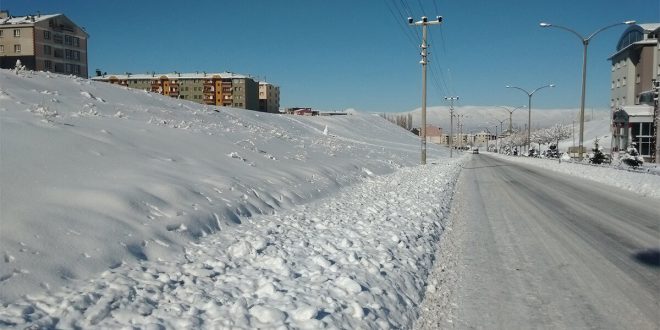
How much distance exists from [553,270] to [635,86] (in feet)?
242

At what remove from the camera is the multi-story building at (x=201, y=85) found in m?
113

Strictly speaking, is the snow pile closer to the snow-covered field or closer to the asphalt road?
the asphalt road

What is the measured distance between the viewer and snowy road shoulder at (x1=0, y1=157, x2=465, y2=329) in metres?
3.70

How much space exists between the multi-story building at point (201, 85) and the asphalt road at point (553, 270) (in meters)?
108

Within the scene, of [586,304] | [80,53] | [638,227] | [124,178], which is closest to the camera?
[586,304]

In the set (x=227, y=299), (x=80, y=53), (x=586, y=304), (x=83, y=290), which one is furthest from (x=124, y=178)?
(x=80, y=53)

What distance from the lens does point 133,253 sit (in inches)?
199

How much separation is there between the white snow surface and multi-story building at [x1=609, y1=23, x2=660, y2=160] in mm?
50596

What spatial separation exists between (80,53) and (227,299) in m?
81.3

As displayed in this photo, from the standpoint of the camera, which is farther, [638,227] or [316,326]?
[638,227]

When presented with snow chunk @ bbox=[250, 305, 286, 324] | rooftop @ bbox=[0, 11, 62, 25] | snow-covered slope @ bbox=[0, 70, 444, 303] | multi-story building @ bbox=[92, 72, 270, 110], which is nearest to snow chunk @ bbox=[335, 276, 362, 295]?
snow chunk @ bbox=[250, 305, 286, 324]

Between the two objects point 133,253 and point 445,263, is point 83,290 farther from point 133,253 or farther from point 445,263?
point 445,263

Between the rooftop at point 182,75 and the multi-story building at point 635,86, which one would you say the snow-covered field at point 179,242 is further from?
the rooftop at point 182,75

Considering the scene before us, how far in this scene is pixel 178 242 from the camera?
5.75m
